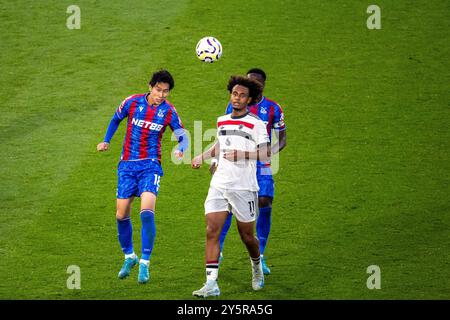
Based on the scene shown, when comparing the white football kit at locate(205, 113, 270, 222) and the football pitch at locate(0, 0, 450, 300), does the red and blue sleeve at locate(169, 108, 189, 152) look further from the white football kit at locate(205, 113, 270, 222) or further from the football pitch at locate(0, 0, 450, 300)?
the football pitch at locate(0, 0, 450, 300)

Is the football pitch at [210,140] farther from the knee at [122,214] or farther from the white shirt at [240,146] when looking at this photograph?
the white shirt at [240,146]

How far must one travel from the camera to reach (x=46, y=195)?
13664 millimetres

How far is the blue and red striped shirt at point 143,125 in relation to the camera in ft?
35.2

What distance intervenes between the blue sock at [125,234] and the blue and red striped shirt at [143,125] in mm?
737

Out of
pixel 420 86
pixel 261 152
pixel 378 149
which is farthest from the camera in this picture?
pixel 420 86

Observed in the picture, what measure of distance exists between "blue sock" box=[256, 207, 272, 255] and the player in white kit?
1049mm

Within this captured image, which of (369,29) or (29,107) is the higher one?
(369,29)

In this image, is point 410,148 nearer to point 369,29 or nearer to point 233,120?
point 369,29

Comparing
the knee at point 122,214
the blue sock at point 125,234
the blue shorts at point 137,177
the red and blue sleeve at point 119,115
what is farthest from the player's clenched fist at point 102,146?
the blue sock at point 125,234

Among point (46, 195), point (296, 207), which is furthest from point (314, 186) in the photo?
point (46, 195)

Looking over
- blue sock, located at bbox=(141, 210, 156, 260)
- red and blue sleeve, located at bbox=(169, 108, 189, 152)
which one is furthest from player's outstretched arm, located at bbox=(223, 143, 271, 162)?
blue sock, located at bbox=(141, 210, 156, 260)

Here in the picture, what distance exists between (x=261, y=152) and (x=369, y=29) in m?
10.6

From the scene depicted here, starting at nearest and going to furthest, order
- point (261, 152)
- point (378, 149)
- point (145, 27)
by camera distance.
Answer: point (261, 152) < point (378, 149) < point (145, 27)

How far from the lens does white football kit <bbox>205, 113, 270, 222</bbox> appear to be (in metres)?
9.91
